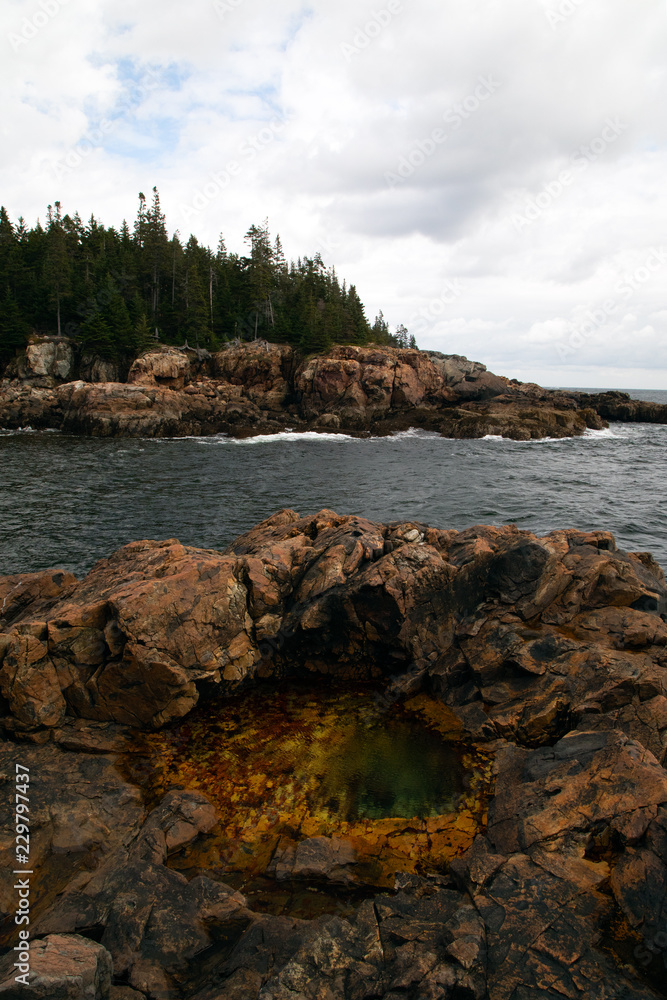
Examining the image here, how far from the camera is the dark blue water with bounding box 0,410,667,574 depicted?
25.7 metres

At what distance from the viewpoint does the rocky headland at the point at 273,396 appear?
5978 cm

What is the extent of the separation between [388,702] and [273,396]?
66.7 m

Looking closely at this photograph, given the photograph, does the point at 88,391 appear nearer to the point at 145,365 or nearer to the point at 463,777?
the point at 145,365

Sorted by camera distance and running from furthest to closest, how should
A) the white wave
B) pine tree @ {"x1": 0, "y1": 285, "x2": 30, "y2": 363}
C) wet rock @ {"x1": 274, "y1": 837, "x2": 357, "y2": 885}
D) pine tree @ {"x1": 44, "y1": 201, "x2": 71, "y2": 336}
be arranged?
pine tree @ {"x1": 44, "y1": 201, "x2": 71, "y2": 336} < pine tree @ {"x1": 0, "y1": 285, "x2": 30, "y2": 363} < the white wave < wet rock @ {"x1": 274, "y1": 837, "x2": 357, "y2": 885}

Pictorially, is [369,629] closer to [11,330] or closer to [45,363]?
[45,363]

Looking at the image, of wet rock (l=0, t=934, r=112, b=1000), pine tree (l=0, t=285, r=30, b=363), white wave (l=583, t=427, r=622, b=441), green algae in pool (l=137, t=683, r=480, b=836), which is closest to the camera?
wet rock (l=0, t=934, r=112, b=1000)

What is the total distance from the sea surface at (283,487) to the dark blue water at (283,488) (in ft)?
0.38

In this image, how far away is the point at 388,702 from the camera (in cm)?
1235

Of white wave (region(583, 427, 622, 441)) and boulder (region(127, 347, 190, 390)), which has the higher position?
boulder (region(127, 347, 190, 390))

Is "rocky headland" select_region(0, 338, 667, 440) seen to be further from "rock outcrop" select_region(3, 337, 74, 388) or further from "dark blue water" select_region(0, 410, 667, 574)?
"dark blue water" select_region(0, 410, 667, 574)

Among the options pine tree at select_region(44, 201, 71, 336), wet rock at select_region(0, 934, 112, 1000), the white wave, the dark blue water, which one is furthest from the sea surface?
pine tree at select_region(44, 201, 71, 336)

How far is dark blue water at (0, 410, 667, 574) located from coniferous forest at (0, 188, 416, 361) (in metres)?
25.3

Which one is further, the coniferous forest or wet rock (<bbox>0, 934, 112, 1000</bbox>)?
the coniferous forest

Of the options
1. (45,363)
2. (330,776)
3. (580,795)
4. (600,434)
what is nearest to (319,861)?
(330,776)
